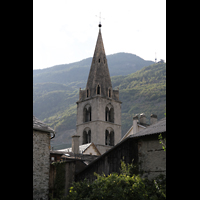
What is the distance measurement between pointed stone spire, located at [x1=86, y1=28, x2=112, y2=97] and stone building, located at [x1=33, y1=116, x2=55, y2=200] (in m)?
31.0

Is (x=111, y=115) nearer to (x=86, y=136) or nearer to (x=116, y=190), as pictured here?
(x=86, y=136)

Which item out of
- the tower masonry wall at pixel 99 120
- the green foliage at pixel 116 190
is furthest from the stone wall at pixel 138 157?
the tower masonry wall at pixel 99 120

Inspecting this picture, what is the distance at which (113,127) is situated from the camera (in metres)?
46.2

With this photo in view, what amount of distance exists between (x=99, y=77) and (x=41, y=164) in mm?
33172

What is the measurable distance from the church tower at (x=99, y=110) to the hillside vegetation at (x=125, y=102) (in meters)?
17.5

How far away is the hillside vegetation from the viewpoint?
2931 inches

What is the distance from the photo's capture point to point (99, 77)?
4738cm

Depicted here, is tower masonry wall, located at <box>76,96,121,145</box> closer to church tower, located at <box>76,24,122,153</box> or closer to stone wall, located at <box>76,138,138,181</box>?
church tower, located at <box>76,24,122,153</box>

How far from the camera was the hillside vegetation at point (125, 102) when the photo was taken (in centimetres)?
7444

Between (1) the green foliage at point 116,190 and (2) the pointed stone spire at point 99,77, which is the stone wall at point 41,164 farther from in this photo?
(2) the pointed stone spire at point 99,77
